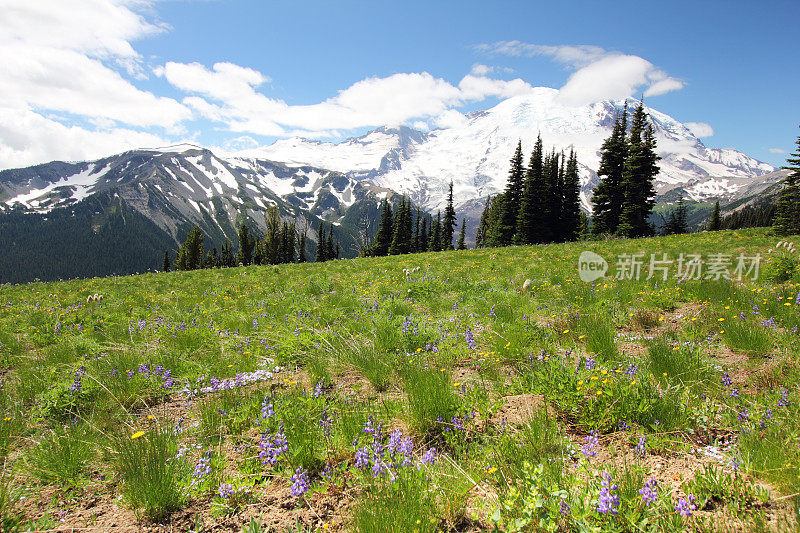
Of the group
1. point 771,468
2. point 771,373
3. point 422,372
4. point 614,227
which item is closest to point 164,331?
point 422,372

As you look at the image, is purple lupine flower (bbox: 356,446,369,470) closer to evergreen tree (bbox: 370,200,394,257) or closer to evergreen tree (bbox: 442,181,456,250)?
evergreen tree (bbox: 442,181,456,250)

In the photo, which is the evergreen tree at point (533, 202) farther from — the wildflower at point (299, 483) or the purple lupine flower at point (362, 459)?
the wildflower at point (299, 483)

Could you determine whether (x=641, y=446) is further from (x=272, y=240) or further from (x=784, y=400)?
(x=272, y=240)

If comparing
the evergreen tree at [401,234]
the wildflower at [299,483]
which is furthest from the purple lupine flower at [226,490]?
the evergreen tree at [401,234]

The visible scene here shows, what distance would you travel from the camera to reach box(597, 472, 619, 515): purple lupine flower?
206 centimetres

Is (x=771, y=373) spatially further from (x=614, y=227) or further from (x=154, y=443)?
(x=614, y=227)

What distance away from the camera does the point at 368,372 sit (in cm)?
447

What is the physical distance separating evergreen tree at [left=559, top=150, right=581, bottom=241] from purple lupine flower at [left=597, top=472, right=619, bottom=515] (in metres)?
58.5

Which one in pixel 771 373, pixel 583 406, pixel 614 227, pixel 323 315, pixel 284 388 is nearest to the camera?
pixel 583 406

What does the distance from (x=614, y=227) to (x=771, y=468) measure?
47.6m

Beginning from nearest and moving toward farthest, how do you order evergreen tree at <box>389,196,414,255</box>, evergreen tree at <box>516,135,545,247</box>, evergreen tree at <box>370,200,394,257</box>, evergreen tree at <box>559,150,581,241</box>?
1. evergreen tree at <box>516,135,545,247</box>
2. evergreen tree at <box>559,150,581,241</box>
3. evergreen tree at <box>389,196,414,255</box>
4. evergreen tree at <box>370,200,394,257</box>

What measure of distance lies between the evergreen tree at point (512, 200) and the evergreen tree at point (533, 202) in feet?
17.1

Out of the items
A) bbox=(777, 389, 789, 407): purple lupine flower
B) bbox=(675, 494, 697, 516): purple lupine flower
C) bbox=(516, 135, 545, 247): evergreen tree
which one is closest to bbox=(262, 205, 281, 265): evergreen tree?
bbox=(516, 135, 545, 247): evergreen tree

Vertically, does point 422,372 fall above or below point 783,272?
below
